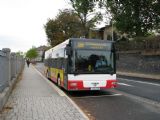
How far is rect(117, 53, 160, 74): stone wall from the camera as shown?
1331 inches

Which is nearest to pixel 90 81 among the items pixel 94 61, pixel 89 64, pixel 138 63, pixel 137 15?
pixel 89 64

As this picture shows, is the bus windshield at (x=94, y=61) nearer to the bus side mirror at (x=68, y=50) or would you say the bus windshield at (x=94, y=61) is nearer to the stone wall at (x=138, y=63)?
the bus side mirror at (x=68, y=50)

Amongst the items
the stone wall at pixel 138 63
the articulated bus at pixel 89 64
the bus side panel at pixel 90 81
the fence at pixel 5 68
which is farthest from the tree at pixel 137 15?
the fence at pixel 5 68

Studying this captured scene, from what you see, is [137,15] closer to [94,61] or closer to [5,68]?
[94,61]

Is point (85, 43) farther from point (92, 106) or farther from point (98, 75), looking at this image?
point (92, 106)

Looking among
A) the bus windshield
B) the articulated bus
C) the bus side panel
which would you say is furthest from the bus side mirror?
the bus side panel

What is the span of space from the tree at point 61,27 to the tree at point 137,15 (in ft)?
92.0

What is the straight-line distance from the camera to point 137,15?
102ft

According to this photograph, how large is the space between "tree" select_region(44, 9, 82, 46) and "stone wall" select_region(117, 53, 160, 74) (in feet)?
63.1

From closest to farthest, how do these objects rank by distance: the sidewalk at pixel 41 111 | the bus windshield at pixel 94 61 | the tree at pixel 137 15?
the sidewalk at pixel 41 111
the bus windshield at pixel 94 61
the tree at pixel 137 15

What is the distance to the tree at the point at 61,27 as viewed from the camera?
62444 millimetres

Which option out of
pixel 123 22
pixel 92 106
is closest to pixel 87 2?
pixel 123 22

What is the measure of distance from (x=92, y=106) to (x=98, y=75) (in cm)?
334

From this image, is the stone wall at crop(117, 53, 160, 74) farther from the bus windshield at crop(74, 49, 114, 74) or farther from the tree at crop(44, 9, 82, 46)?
the tree at crop(44, 9, 82, 46)
